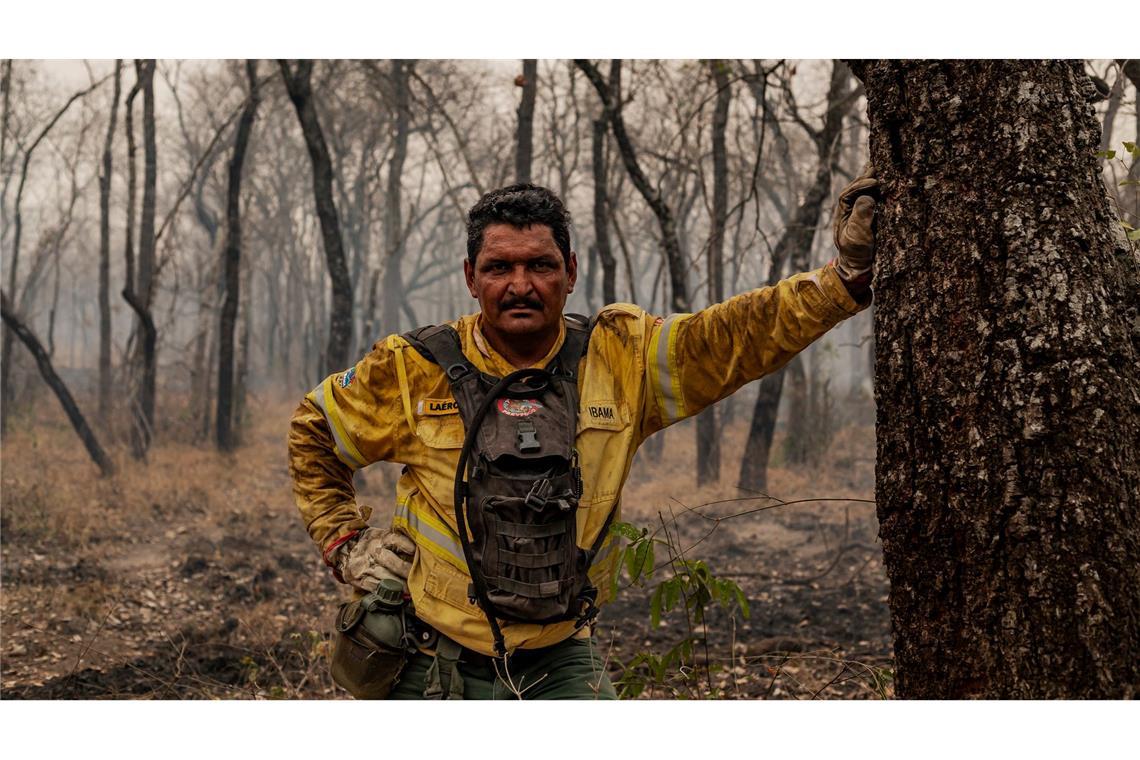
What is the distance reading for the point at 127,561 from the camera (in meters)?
7.79

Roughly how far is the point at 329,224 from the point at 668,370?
873cm

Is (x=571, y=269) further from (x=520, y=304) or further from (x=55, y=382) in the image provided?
(x=55, y=382)

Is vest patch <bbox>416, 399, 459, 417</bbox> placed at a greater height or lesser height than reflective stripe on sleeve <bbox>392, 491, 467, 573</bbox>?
greater

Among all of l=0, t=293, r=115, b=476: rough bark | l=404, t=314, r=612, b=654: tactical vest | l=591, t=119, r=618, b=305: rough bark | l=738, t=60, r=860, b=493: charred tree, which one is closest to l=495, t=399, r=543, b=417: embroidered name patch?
l=404, t=314, r=612, b=654: tactical vest

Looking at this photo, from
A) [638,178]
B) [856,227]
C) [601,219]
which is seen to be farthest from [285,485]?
[856,227]

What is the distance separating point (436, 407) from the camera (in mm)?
2498

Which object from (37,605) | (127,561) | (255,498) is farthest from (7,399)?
(37,605)

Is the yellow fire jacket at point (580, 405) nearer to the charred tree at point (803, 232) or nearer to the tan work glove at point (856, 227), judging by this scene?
A: the tan work glove at point (856, 227)

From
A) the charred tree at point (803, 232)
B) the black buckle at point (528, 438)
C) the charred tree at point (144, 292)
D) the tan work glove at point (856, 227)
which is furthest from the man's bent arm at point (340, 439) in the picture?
the charred tree at point (144, 292)

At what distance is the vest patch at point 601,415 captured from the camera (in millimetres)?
2479

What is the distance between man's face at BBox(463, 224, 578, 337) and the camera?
8.05 ft

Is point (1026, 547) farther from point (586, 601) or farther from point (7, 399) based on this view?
point (7, 399)

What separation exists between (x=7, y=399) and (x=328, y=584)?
30.1 feet

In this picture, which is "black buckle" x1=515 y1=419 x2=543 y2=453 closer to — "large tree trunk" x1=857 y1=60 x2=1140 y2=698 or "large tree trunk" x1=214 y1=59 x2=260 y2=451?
"large tree trunk" x1=857 y1=60 x2=1140 y2=698
